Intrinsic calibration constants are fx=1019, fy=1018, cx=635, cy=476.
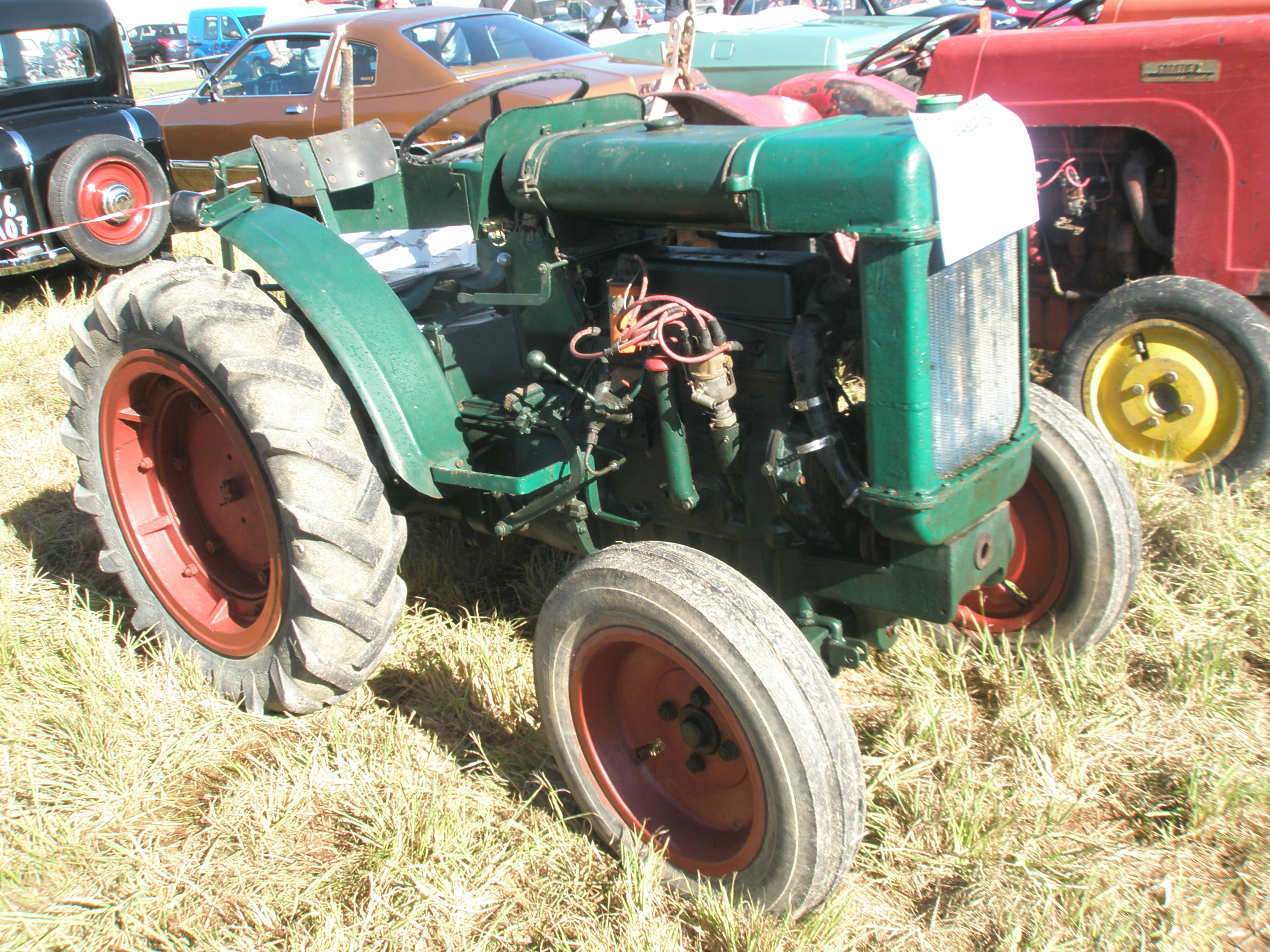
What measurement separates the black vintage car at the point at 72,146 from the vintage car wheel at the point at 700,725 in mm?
5091

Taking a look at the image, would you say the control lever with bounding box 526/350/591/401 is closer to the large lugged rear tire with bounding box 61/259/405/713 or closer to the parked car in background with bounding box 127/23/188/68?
the large lugged rear tire with bounding box 61/259/405/713

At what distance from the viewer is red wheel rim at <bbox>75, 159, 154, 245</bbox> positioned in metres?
6.19

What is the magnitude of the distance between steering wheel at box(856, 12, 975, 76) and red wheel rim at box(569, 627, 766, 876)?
11.3 feet

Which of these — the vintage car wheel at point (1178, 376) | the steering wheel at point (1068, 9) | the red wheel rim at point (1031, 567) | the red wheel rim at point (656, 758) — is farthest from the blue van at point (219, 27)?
the red wheel rim at point (656, 758)

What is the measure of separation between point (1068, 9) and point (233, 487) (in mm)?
4039

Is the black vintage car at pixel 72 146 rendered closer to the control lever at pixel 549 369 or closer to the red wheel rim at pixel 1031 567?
the control lever at pixel 549 369

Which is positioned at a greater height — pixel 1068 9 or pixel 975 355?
pixel 1068 9

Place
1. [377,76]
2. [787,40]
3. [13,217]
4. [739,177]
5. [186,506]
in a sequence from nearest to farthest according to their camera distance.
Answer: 1. [739,177]
2. [186,506]
3. [13,217]
4. [787,40]
5. [377,76]

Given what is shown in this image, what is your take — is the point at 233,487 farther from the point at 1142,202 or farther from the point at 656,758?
the point at 1142,202

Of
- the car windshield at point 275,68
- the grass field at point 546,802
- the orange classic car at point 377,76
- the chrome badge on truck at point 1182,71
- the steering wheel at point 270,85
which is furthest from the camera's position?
the steering wheel at point 270,85

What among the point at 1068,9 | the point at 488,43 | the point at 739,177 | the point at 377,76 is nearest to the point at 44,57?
the point at 377,76

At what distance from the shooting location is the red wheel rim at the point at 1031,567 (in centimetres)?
252

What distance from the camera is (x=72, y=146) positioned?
6.17 meters

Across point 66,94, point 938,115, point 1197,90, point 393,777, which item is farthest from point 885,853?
point 66,94
